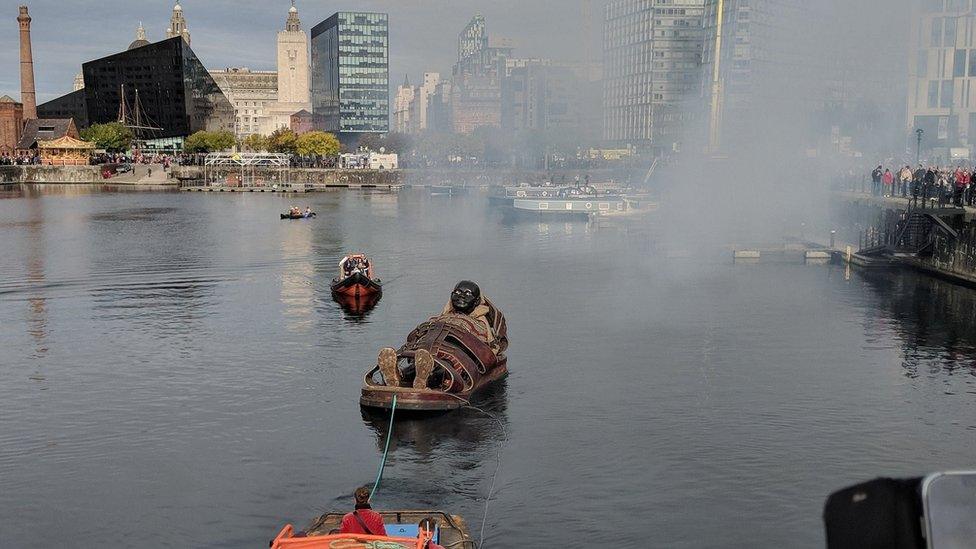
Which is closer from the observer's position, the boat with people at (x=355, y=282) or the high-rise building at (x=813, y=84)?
the boat with people at (x=355, y=282)

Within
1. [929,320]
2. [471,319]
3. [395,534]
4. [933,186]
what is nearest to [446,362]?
[471,319]

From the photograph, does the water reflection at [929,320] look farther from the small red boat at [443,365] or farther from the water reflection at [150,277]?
the water reflection at [150,277]

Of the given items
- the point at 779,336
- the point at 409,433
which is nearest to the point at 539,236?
the point at 779,336

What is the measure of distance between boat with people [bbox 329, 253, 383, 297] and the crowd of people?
34588 millimetres

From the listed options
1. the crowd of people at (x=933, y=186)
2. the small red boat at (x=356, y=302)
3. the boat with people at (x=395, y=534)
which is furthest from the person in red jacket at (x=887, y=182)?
the boat with people at (x=395, y=534)

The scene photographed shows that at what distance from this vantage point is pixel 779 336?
45500 mm

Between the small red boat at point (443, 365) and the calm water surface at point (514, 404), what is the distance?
85cm

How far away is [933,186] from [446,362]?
44.0m

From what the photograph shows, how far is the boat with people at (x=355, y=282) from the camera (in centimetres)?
5509

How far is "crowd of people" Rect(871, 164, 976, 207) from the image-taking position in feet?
196

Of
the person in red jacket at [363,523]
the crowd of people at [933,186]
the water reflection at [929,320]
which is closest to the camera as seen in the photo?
the person in red jacket at [363,523]

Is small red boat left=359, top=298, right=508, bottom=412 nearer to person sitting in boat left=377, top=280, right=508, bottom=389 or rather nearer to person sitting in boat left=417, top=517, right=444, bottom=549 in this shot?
person sitting in boat left=377, top=280, right=508, bottom=389

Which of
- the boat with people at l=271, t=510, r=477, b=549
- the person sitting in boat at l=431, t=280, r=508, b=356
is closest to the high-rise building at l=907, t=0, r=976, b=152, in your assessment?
the person sitting in boat at l=431, t=280, r=508, b=356

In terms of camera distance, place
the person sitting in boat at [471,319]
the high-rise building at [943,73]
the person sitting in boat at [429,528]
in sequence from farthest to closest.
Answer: the high-rise building at [943,73] → the person sitting in boat at [471,319] → the person sitting in boat at [429,528]
